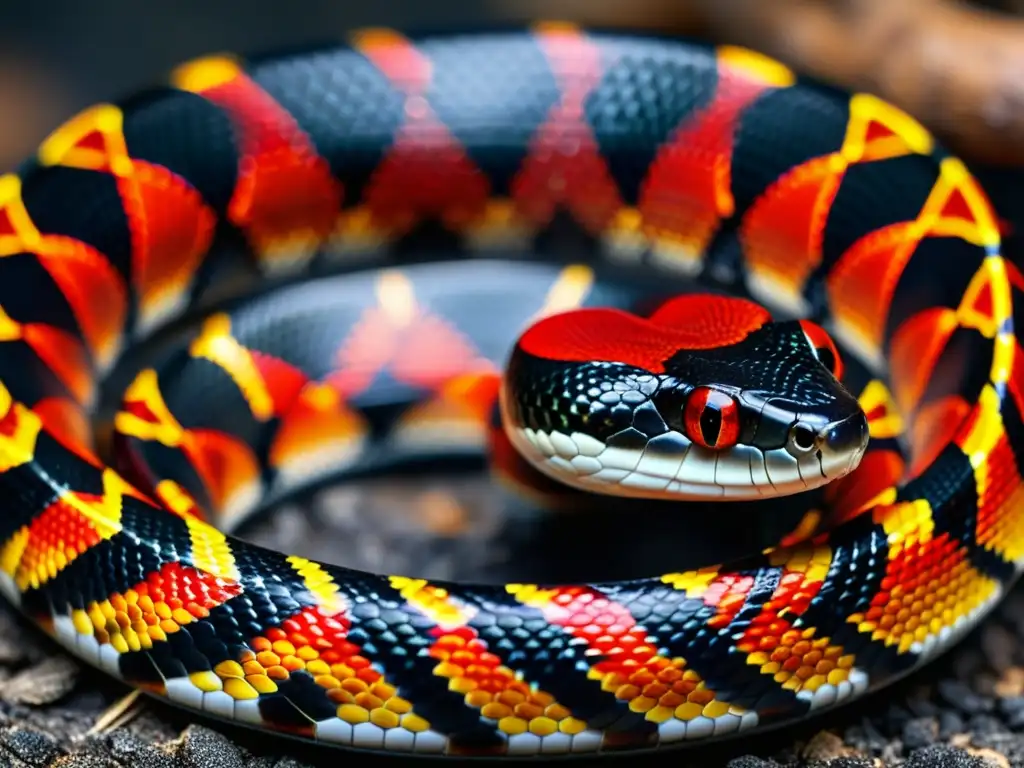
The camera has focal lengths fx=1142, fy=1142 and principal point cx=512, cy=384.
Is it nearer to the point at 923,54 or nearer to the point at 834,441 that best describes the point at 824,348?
the point at 834,441

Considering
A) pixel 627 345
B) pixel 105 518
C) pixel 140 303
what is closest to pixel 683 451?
pixel 627 345

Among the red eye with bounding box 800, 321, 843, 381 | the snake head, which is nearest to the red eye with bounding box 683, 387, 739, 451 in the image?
the snake head

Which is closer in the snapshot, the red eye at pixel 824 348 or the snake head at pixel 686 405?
the snake head at pixel 686 405

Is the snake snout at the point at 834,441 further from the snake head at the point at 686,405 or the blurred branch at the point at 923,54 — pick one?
the blurred branch at the point at 923,54

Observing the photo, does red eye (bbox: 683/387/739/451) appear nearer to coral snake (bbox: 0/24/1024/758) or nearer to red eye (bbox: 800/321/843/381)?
coral snake (bbox: 0/24/1024/758)

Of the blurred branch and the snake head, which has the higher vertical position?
the blurred branch

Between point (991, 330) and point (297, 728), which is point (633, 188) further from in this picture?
point (297, 728)

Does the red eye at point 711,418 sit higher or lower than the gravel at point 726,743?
higher

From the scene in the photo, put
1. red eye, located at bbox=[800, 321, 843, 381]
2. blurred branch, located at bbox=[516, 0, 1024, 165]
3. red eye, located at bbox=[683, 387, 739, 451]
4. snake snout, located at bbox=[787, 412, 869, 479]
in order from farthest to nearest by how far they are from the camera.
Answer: blurred branch, located at bbox=[516, 0, 1024, 165] → red eye, located at bbox=[800, 321, 843, 381] → red eye, located at bbox=[683, 387, 739, 451] → snake snout, located at bbox=[787, 412, 869, 479]

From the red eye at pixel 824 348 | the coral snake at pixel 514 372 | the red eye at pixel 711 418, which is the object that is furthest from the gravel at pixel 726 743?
the red eye at pixel 824 348
